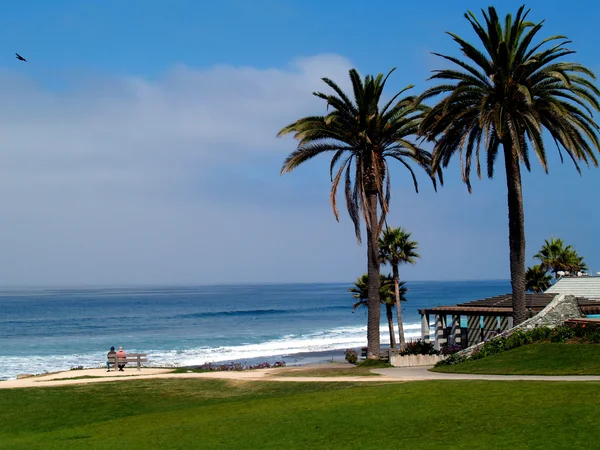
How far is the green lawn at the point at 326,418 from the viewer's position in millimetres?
14992

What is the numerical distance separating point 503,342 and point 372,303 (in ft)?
29.1

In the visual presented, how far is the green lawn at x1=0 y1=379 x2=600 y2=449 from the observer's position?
14992 millimetres

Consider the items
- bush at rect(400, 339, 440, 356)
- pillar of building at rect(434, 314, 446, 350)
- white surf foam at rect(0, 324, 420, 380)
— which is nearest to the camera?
bush at rect(400, 339, 440, 356)

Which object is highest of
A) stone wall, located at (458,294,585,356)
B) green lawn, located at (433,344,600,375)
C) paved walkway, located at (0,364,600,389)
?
stone wall, located at (458,294,585,356)

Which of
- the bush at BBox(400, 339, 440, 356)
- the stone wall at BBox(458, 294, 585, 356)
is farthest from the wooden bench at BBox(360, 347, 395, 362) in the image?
the stone wall at BBox(458, 294, 585, 356)

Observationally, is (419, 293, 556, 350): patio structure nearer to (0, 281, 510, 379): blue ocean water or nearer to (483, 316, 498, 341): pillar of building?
(483, 316, 498, 341): pillar of building

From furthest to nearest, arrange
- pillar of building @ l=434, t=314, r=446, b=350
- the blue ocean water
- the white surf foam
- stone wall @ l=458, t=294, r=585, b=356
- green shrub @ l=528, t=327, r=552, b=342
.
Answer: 1. the blue ocean water
2. the white surf foam
3. pillar of building @ l=434, t=314, r=446, b=350
4. stone wall @ l=458, t=294, r=585, b=356
5. green shrub @ l=528, t=327, r=552, b=342

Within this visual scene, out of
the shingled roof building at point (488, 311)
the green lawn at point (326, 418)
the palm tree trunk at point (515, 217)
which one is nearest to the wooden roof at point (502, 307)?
the shingled roof building at point (488, 311)

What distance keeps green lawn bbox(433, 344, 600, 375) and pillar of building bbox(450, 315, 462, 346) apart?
10.5 metres

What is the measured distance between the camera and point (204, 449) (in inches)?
625

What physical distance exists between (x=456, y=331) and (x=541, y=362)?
14.8m

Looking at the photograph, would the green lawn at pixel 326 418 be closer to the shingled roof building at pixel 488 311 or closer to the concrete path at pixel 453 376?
the concrete path at pixel 453 376

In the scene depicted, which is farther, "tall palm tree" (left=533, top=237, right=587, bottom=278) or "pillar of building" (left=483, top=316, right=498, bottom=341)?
"tall palm tree" (left=533, top=237, right=587, bottom=278)

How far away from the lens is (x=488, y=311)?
121 feet
